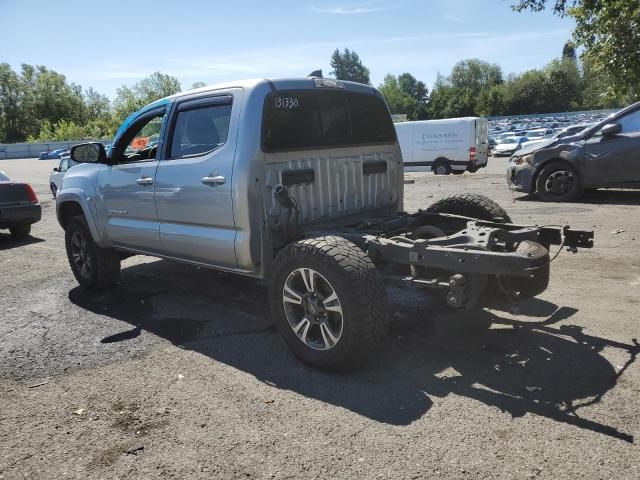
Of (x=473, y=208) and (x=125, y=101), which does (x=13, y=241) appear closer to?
(x=473, y=208)

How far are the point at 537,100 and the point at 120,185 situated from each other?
4072 inches

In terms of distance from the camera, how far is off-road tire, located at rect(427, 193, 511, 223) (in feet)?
16.1

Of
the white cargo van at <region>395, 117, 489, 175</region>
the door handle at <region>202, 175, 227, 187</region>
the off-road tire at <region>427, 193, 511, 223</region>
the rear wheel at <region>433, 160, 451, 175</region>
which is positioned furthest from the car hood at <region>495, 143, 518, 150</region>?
the door handle at <region>202, 175, 227, 187</region>

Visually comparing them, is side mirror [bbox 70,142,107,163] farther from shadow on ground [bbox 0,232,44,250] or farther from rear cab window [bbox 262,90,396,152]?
shadow on ground [bbox 0,232,44,250]

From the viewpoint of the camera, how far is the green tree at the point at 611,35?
11594 millimetres

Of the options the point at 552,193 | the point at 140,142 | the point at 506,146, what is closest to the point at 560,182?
the point at 552,193

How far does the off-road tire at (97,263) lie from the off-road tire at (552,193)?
8.20 metres

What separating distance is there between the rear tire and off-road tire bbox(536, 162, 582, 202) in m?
10.0

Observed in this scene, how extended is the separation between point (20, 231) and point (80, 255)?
16.7 feet

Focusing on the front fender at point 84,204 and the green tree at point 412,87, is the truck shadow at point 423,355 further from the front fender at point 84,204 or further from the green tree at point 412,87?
the green tree at point 412,87

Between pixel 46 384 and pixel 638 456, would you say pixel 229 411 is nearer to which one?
pixel 46 384

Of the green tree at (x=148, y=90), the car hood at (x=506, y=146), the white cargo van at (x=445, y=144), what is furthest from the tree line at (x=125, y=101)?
the white cargo van at (x=445, y=144)

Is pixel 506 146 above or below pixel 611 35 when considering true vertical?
below

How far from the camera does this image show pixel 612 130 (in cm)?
960
